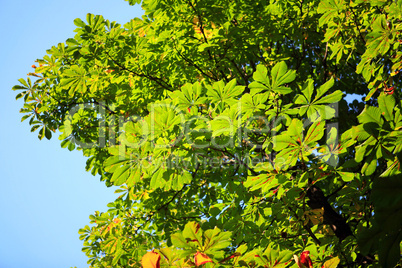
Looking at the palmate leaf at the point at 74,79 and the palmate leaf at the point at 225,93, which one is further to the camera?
the palmate leaf at the point at 74,79

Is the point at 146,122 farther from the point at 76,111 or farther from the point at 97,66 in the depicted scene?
the point at 76,111

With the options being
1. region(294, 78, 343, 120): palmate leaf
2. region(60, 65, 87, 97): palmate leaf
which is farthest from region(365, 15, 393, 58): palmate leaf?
region(60, 65, 87, 97): palmate leaf

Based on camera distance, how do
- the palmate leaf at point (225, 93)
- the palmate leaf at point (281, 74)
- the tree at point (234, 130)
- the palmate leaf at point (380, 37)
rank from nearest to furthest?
the tree at point (234, 130) < the palmate leaf at point (281, 74) < the palmate leaf at point (225, 93) < the palmate leaf at point (380, 37)

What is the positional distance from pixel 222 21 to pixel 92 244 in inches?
154

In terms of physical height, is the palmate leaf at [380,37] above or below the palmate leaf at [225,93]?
above

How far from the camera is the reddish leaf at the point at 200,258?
1362 millimetres

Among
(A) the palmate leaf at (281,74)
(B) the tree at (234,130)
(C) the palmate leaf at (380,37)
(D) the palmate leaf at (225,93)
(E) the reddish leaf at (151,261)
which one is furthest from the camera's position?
(C) the palmate leaf at (380,37)

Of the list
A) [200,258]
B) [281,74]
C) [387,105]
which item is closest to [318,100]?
[281,74]

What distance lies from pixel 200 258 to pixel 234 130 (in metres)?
0.82

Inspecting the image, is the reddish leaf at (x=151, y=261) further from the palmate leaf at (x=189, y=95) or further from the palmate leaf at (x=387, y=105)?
the palmate leaf at (x=387, y=105)

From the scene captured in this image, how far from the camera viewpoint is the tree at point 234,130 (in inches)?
60.1

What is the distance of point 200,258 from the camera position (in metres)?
1.38

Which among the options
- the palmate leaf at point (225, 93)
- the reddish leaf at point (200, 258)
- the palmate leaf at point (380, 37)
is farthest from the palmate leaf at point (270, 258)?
the palmate leaf at point (380, 37)

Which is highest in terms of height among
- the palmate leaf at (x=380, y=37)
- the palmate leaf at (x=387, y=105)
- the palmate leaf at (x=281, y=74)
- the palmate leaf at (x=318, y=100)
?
the palmate leaf at (x=380, y=37)
